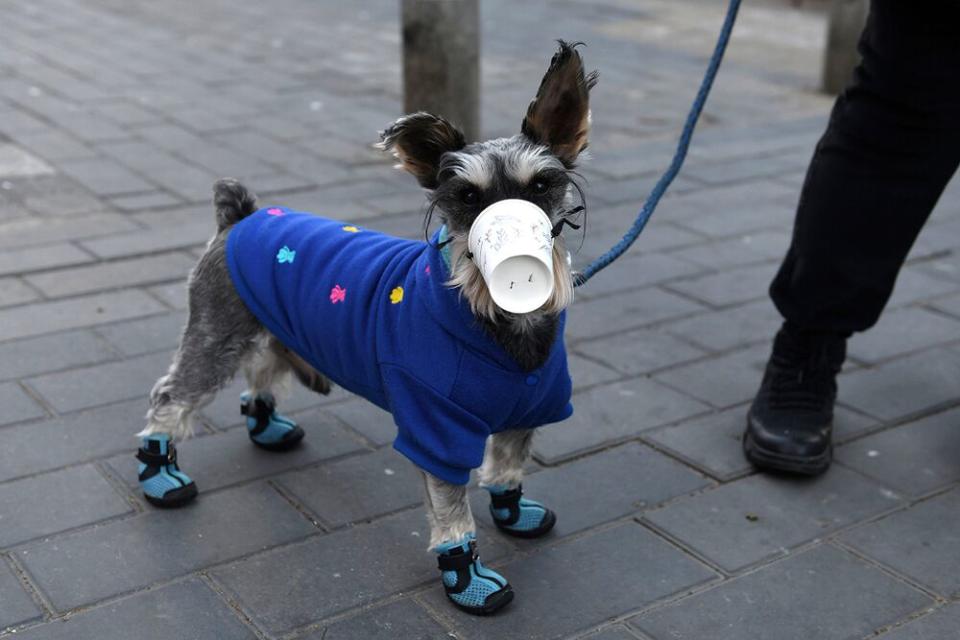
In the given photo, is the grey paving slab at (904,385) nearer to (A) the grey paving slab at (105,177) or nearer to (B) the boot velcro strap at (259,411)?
(B) the boot velcro strap at (259,411)

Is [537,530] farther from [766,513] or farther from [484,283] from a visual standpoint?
[484,283]

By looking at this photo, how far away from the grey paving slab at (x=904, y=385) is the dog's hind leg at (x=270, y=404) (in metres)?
1.87

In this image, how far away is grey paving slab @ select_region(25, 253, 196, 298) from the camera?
15.8 feet

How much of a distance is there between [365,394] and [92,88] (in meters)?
6.25

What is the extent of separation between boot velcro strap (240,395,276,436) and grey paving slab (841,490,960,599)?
1.72 meters

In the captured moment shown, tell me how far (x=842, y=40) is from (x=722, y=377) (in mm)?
5494

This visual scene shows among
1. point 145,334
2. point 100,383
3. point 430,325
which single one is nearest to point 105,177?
point 145,334

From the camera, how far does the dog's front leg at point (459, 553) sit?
2807 mm

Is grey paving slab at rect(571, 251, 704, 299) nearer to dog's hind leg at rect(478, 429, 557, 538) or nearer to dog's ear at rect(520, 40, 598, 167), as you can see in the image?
dog's hind leg at rect(478, 429, 557, 538)

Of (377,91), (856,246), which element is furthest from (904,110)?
(377,91)

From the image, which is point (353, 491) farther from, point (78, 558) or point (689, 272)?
point (689, 272)

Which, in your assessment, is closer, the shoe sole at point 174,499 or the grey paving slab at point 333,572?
the grey paving slab at point 333,572

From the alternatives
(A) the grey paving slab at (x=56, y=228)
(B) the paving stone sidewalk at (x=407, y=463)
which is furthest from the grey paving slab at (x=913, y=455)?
(A) the grey paving slab at (x=56, y=228)

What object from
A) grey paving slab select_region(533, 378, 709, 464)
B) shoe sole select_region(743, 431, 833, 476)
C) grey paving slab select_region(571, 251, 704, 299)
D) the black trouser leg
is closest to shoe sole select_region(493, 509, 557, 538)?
grey paving slab select_region(533, 378, 709, 464)
